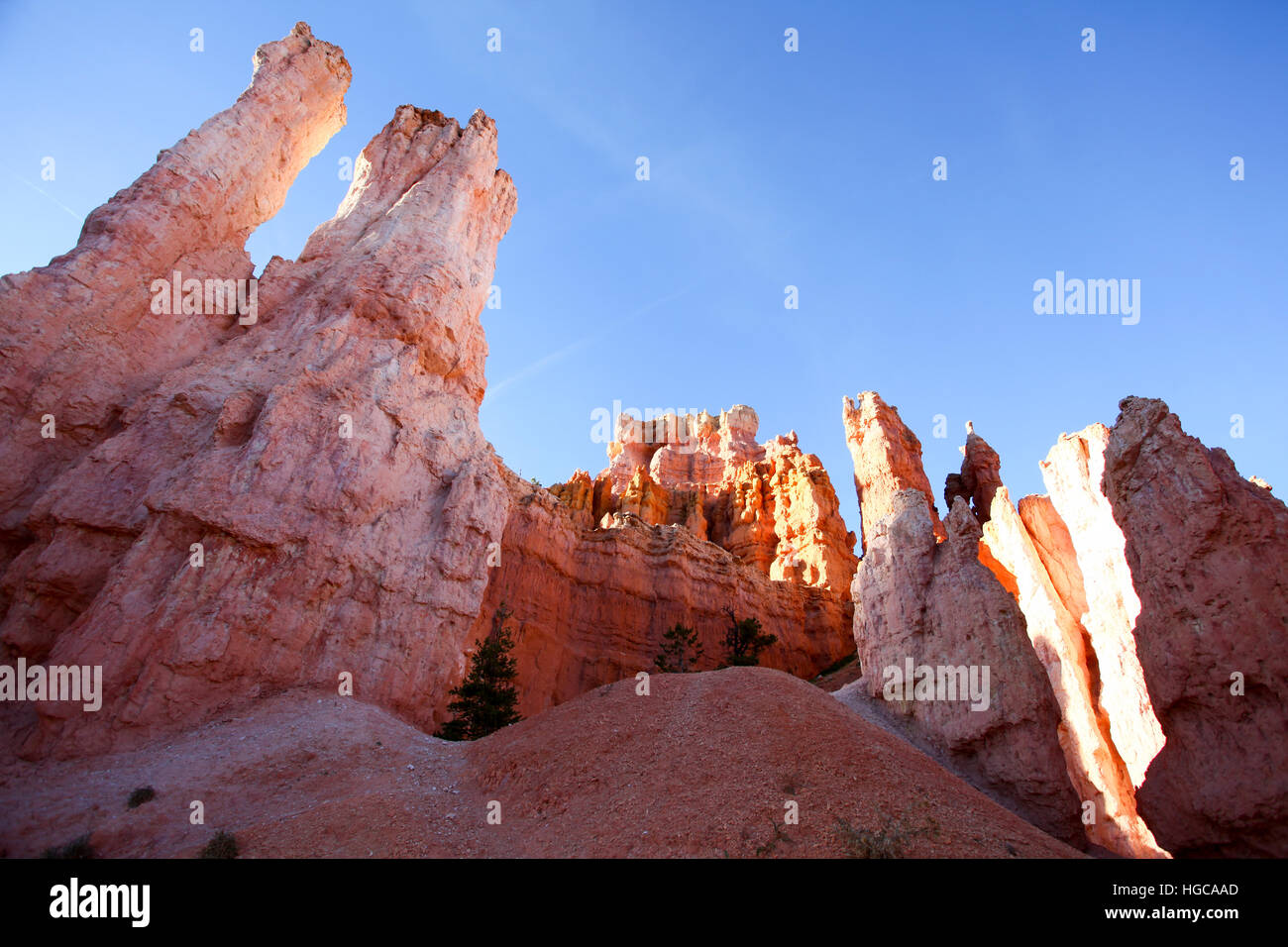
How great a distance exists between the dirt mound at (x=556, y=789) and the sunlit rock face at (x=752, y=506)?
31.3 meters

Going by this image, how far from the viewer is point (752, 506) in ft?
187

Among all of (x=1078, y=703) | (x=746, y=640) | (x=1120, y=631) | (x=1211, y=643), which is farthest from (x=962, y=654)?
(x=746, y=640)

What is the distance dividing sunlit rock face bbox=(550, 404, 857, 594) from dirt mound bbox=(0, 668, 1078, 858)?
3128 cm

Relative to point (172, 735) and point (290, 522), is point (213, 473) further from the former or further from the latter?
point (172, 735)

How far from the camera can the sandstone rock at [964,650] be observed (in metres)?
17.0

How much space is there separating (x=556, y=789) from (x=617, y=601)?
27.4 metres

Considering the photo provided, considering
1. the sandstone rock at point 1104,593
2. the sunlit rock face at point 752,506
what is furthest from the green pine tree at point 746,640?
the sandstone rock at point 1104,593

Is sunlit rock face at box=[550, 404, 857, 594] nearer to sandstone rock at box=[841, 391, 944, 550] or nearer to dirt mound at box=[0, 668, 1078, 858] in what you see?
sandstone rock at box=[841, 391, 944, 550]

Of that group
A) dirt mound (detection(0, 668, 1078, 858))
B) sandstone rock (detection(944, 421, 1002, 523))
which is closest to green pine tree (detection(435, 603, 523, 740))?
dirt mound (detection(0, 668, 1078, 858))

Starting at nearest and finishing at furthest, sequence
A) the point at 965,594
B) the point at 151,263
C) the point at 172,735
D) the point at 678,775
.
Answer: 1. the point at 678,775
2. the point at 172,735
3. the point at 965,594
4. the point at 151,263

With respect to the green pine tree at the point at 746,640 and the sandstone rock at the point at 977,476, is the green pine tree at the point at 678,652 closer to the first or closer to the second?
→ the green pine tree at the point at 746,640
